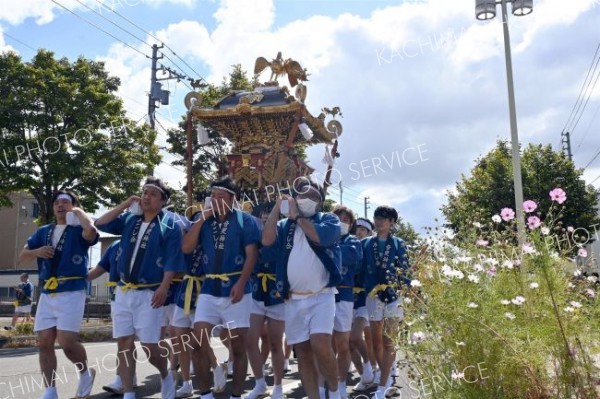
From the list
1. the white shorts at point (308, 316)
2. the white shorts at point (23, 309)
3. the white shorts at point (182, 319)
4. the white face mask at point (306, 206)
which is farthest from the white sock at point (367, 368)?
the white shorts at point (23, 309)

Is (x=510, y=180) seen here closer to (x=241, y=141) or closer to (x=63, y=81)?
(x=241, y=141)

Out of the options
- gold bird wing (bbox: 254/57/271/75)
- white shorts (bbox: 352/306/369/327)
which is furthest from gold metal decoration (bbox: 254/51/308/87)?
white shorts (bbox: 352/306/369/327)

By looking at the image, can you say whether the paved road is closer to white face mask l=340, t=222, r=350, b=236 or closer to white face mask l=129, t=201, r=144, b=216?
white face mask l=340, t=222, r=350, b=236

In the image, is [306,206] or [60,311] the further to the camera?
[60,311]

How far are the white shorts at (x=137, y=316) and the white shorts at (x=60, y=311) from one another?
0.46 meters

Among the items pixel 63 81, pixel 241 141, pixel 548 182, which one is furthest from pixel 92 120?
pixel 548 182

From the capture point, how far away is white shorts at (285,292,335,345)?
5.17 meters

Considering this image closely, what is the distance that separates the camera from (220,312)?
18.0 ft

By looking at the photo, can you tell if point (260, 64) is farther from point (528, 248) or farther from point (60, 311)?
point (528, 248)

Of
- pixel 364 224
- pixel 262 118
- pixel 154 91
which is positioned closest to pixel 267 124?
pixel 262 118

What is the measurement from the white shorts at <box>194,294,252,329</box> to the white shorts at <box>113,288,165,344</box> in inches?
17.1

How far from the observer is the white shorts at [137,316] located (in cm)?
556

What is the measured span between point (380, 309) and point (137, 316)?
9.06 ft

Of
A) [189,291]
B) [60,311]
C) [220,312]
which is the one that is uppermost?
[189,291]
